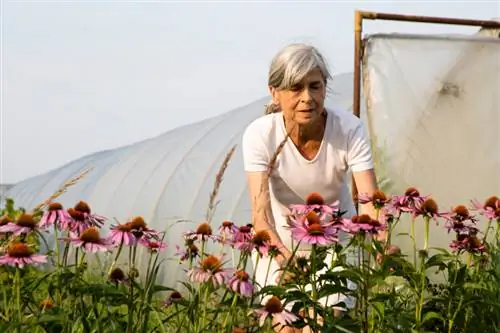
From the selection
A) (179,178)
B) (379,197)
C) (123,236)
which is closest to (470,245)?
(379,197)

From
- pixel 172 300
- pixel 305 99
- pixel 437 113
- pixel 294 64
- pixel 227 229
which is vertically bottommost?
pixel 437 113

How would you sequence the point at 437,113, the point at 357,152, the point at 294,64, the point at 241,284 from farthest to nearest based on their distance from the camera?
the point at 437,113 → the point at 357,152 → the point at 294,64 → the point at 241,284

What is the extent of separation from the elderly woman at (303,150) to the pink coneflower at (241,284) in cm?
96

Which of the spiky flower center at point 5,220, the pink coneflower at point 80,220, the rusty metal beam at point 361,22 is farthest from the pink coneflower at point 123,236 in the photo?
the rusty metal beam at point 361,22

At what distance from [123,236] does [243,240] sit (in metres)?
0.34

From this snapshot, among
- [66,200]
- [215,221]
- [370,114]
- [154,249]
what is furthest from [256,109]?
[154,249]

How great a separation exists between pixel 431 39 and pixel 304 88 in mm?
3734

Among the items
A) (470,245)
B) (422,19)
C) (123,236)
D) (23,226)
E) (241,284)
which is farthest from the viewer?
(422,19)

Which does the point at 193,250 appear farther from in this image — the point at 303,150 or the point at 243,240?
the point at 303,150

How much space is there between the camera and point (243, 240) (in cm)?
228

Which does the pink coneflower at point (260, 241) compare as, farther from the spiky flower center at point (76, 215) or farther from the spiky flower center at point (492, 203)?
the spiky flower center at point (492, 203)

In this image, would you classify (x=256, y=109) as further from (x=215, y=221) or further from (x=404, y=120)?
(x=404, y=120)

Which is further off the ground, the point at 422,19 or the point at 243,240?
the point at 422,19

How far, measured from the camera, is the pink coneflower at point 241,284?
6.37ft
